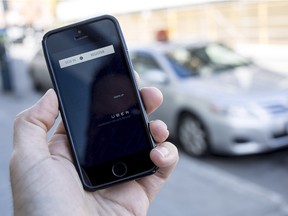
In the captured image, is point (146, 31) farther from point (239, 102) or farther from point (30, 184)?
point (30, 184)

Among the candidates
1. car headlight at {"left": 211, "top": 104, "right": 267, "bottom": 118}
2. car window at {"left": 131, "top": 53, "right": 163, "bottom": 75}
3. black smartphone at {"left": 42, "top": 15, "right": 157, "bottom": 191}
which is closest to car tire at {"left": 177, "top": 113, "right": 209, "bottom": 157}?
car headlight at {"left": 211, "top": 104, "right": 267, "bottom": 118}

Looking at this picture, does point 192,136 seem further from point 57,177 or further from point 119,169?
point 57,177

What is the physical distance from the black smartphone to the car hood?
3.17 meters

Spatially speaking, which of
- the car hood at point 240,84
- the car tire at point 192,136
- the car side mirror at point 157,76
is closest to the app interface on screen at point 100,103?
the car hood at point 240,84

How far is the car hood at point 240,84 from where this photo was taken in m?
4.93

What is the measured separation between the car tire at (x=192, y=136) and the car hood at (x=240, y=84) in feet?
1.18

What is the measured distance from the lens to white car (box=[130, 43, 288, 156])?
473cm

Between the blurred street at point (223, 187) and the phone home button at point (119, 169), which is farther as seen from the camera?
the blurred street at point (223, 187)

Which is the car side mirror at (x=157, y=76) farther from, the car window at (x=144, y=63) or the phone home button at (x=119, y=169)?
the phone home button at (x=119, y=169)

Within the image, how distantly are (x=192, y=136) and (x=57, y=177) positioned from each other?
12.3 feet

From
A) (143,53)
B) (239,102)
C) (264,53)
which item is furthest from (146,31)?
(239,102)

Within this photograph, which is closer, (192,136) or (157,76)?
(192,136)

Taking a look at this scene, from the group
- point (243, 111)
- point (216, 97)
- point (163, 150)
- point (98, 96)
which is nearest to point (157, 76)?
point (216, 97)

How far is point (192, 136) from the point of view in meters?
5.34
